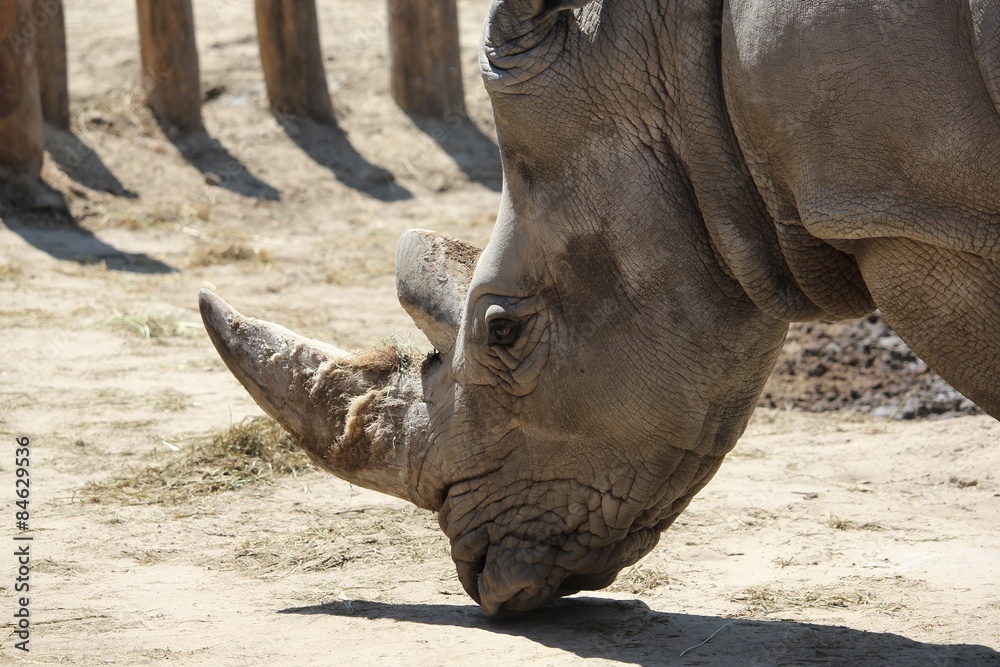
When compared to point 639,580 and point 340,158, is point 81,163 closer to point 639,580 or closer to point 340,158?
point 340,158

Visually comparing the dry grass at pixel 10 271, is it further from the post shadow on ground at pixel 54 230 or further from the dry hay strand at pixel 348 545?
the dry hay strand at pixel 348 545

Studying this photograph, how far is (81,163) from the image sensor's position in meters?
12.5

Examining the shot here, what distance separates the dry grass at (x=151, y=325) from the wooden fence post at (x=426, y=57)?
21.4 feet

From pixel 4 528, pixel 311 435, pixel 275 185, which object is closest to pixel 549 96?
pixel 311 435

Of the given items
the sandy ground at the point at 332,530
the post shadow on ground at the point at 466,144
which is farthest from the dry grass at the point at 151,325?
the post shadow on ground at the point at 466,144

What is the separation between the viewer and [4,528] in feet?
15.8

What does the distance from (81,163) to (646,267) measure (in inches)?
403

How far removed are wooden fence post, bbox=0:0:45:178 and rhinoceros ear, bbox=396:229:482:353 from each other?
8.13 metres

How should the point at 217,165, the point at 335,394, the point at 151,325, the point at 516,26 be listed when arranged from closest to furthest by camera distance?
the point at 516,26
the point at 335,394
the point at 151,325
the point at 217,165

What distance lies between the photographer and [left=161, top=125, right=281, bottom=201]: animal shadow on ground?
12953mm

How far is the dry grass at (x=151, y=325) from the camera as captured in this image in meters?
8.22

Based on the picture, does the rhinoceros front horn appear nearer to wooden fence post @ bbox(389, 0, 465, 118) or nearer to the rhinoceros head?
the rhinoceros head

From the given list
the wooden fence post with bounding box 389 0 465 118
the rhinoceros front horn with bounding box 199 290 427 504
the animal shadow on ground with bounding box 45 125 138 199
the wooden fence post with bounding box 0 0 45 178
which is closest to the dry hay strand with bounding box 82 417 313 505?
the rhinoceros front horn with bounding box 199 290 427 504

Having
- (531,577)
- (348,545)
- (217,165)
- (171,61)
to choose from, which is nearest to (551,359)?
(531,577)
